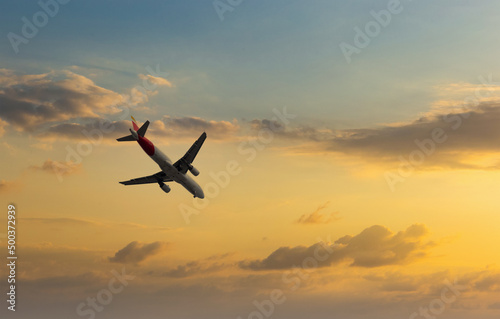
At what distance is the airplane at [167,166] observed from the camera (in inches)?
4328

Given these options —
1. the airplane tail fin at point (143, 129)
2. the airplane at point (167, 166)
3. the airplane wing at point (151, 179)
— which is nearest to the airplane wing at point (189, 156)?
the airplane at point (167, 166)

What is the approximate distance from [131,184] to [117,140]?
28.7m

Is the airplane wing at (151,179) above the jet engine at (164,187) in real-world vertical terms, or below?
above

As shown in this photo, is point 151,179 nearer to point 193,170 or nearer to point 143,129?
point 193,170

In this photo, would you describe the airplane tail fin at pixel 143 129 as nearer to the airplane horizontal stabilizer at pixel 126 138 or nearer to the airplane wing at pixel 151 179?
the airplane horizontal stabilizer at pixel 126 138

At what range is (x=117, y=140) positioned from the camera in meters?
111

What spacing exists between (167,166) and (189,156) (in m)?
6.09

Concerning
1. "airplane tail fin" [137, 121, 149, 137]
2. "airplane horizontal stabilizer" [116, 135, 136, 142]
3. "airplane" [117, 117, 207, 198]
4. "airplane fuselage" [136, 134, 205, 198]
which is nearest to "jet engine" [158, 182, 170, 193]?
"airplane" [117, 117, 207, 198]

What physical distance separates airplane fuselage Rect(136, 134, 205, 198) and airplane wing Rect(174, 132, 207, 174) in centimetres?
141

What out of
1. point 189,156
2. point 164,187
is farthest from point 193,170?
point 164,187

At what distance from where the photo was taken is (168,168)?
391 ft

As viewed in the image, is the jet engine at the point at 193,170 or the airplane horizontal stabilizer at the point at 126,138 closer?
the airplane horizontal stabilizer at the point at 126,138

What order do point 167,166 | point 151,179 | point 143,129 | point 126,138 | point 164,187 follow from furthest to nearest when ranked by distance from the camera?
point 151,179 → point 164,187 → point 167,166 → point 126,138 → point 143,129

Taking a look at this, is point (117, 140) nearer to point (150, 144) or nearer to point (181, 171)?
point (150, 144)
